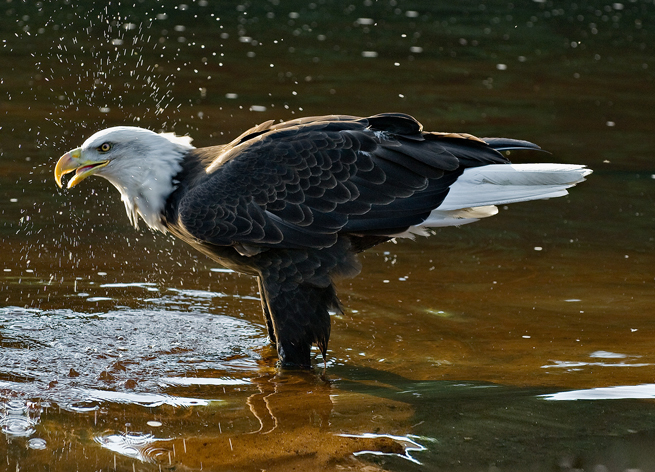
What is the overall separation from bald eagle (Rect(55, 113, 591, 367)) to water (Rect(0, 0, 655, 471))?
1.61 feet

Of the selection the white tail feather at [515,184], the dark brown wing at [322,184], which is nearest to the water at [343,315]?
the dark brown wing at [322,184]

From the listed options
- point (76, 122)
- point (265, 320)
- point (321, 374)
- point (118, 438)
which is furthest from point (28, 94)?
point (118, 438)

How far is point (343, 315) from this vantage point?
17.2 feet

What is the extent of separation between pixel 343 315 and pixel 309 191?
1.03 m

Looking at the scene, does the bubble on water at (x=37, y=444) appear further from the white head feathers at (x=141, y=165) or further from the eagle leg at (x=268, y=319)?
the eagle leg at (x=268, y=319)

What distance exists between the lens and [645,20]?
1703 cm

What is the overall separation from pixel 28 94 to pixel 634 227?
647 centimetres

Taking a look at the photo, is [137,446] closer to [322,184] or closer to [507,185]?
[322,184]

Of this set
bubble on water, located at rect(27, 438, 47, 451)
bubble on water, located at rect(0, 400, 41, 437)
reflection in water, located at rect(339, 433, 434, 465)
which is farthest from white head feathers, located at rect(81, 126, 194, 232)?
reflection in water, located at rect(339, 433, 434, 465)

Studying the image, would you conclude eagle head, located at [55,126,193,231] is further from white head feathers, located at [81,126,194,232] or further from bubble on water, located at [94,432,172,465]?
bubble on water, located at [94,432,172,465]

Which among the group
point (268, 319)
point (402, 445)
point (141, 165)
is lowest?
point (402, 445)

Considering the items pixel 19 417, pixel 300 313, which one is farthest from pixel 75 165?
pixel 19 417

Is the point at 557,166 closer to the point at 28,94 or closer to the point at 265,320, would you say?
the point at 265,320

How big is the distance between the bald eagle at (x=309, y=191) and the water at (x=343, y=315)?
492mm
